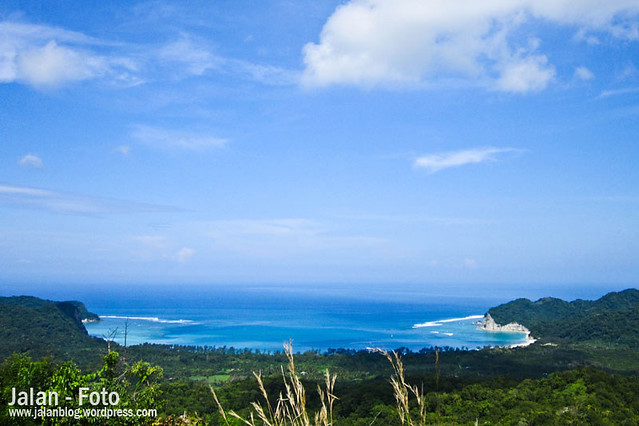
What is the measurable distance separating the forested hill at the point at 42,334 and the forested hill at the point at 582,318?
66.2 m

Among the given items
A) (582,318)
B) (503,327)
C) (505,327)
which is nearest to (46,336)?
(503,327)

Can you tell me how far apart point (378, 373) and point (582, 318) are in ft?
169

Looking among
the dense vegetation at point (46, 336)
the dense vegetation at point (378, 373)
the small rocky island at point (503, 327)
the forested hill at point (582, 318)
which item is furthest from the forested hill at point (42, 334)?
the small rocky island at point (503, 327)

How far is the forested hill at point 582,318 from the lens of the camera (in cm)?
6161

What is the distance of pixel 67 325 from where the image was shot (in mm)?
57844

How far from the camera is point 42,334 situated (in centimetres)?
5269

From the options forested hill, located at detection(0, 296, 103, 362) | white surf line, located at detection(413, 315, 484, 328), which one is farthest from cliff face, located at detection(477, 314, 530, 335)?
forested hill, located at detection(0, 296, 103, 362)

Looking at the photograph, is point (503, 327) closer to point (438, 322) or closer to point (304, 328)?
point (438, 322)

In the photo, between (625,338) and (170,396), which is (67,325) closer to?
(170,396)

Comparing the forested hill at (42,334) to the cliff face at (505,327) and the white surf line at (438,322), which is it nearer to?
the white surf line at (438,322)

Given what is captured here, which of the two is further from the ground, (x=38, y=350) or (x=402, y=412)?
(x=402, y=412)

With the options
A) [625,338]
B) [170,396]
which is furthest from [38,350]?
[625,338]

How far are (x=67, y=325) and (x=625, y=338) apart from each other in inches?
3020

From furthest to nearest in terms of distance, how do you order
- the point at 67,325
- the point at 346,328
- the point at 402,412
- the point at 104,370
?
the point at 346,328, the point at 67,325, the point at 104,370, the point at 402,412
